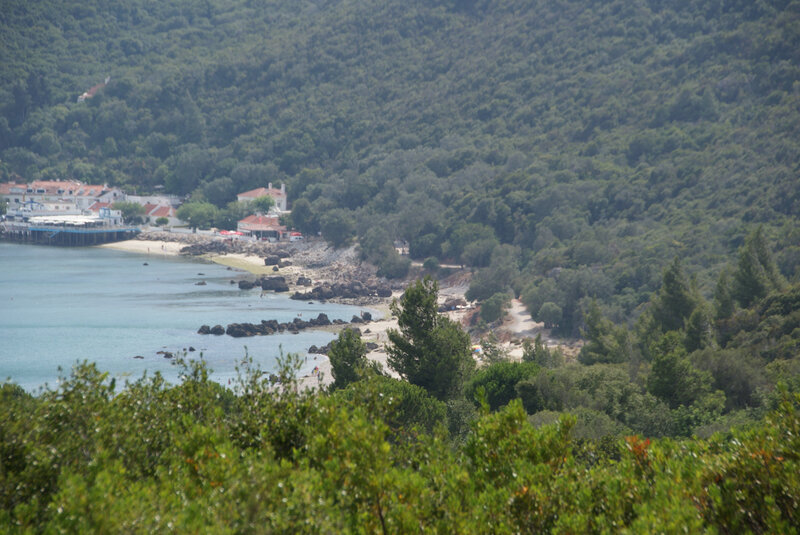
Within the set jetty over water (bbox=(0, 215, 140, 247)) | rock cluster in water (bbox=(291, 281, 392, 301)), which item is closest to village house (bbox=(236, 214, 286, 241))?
jetty over water (bbox=(0, 215, 140, 247))

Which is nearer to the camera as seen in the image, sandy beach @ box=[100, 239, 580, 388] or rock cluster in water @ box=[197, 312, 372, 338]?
sandy beach @ box=[100, 239, 580, 388]

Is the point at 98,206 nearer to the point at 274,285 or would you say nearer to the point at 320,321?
the point at 274,285

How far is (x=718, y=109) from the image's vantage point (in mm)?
66938

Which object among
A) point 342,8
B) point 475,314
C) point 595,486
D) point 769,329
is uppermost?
point 342,8

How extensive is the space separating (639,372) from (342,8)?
108266mm

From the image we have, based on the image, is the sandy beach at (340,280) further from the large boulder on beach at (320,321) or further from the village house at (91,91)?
the village house at (91,91)

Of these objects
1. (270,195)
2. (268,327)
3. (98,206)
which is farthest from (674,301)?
(98,206)

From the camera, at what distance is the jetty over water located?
83500 millimetres

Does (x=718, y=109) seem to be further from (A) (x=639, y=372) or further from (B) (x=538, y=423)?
(B) (x=538, y=423)

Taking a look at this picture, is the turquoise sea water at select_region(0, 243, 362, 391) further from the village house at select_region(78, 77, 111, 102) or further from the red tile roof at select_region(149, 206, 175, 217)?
the village house at select_region(78, 77, 111, 102)

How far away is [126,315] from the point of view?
47.8 meters

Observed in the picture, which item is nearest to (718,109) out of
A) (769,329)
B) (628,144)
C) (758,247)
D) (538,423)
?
(628,144)

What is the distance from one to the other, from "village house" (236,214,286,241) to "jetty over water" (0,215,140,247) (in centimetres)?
1465

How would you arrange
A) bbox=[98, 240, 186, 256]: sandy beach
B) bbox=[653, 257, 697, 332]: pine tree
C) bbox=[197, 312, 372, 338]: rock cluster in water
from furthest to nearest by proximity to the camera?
bbox=[98, 240, 186, 256]: sandy beach, bbox=[197, 312, 372, 338]: rock cluster in water, bbox=[653, 257, 697, 332]: pine tree
